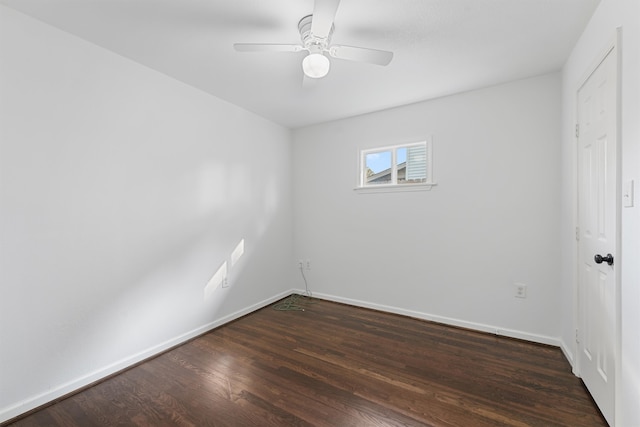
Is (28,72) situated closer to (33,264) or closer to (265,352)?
(33,264)

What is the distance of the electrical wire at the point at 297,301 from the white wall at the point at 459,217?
256 mm

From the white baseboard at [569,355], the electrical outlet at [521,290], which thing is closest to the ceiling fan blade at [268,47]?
the electrical outlet at [521,290]

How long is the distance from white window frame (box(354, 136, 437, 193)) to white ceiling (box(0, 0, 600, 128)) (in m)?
0.60

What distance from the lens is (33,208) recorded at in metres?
1.69

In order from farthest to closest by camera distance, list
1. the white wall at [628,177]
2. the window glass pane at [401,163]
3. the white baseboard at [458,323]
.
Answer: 1. the window glass pane at [401,163]
2. the white baseboard at [458,323]
3. the white wall at [628,177]

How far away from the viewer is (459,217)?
2.79 metres

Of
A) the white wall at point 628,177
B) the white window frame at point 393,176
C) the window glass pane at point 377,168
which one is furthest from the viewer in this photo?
the window glass pane at point 377,168

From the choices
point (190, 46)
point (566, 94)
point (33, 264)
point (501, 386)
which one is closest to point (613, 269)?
point (501, 386)

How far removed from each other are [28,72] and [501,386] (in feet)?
12.2

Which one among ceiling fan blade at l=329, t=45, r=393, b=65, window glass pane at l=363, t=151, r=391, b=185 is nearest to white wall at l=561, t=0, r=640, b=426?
ceiling fan blade at l=329, t=45, r=393, b=65

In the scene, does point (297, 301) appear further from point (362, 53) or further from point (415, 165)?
point (362, 53)

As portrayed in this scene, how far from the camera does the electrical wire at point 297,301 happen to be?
339cm

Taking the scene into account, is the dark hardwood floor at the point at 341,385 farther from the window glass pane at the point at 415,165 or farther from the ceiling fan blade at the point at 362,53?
the ceiling fan blade at the point at 362,53

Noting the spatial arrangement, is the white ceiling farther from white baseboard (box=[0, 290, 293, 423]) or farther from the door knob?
white baseboard (box=[0, 290, 293, 423])
